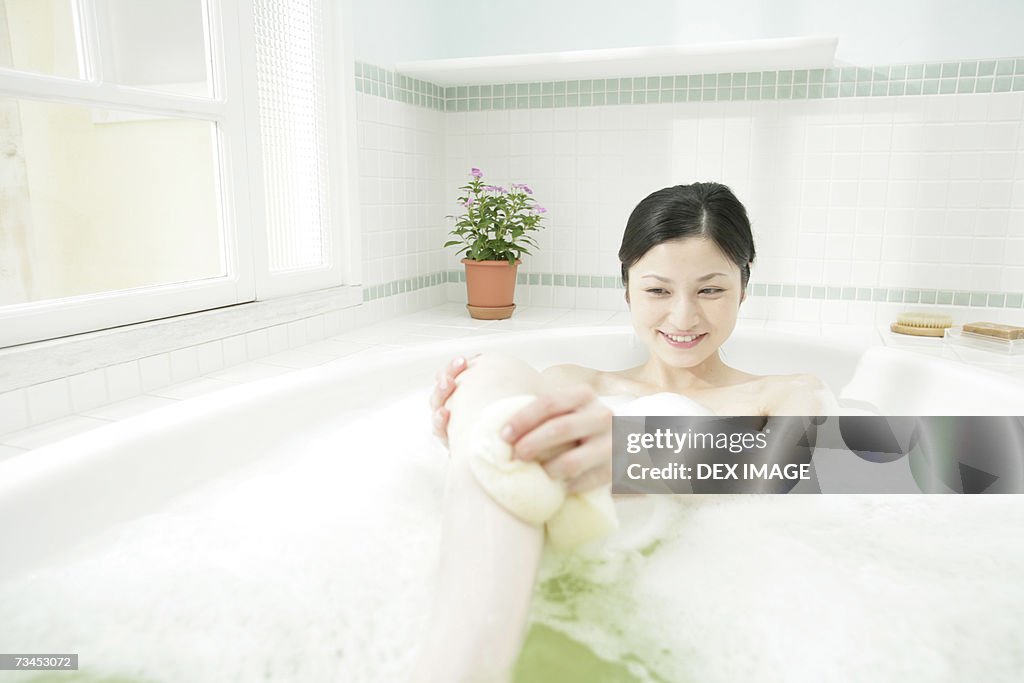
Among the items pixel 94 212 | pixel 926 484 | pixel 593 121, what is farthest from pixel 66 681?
pixel 593 121

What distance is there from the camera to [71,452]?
0.97 meters

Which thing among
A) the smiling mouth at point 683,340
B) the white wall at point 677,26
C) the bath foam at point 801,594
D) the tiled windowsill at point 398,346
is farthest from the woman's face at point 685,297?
the white wall at point 677,26

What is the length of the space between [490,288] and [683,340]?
39.7 inches

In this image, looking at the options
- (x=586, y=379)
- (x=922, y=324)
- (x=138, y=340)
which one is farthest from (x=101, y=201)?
(x=922, y=324)

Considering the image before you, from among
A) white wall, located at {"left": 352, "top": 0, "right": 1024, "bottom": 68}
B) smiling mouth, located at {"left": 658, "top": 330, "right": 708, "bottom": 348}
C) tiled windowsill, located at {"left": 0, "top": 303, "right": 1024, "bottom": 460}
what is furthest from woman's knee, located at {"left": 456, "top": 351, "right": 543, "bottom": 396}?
white wall, located at {"left": 352, "top": 0, "right": 1024, "bottom": 68}

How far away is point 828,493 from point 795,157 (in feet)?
4.37

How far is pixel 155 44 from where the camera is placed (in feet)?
4.94

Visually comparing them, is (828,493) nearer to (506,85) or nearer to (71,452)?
(71,452)

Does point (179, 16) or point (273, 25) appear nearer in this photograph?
point (179, 16)

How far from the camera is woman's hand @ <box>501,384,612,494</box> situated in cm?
74

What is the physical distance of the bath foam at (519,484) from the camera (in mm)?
737

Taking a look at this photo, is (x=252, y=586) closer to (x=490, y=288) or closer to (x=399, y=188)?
(x=490, y=288)

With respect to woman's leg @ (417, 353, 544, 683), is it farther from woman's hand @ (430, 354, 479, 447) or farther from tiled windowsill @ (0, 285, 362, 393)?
tiled windowsill @ (0, 285, 362, 393)

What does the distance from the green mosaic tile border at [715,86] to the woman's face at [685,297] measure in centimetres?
115
